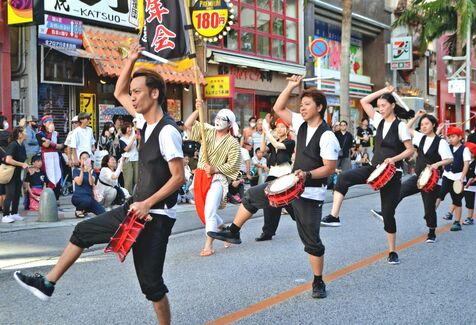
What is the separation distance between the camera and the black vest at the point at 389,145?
7.39 meters

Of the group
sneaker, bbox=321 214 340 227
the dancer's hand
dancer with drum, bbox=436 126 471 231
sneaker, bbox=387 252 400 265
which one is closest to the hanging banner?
sneaker, bbox=321 214 340 227

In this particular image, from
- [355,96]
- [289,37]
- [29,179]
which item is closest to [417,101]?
[355,96]

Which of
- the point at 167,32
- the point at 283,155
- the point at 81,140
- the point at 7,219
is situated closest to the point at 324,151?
the point at 283,155

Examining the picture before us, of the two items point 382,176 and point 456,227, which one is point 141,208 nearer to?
point 382,176

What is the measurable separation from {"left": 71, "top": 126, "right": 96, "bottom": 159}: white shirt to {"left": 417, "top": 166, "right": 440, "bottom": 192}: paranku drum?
6.95 metres

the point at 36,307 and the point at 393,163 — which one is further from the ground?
the point at 393,163

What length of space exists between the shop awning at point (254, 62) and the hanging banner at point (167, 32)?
A: 1203cm

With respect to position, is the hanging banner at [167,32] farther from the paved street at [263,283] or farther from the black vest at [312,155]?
the black vest at [312,155]

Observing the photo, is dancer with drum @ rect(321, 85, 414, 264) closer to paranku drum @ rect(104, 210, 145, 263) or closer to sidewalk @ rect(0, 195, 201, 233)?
paranku drum @ rect(104, 210, 145, 263)

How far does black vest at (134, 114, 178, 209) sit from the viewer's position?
4.19m

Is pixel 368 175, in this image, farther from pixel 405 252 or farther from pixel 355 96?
pixel 355 96

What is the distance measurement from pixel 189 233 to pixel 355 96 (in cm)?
2355

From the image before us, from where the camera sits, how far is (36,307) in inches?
215

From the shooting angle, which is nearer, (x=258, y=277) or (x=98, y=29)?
(x=258, y=277)
